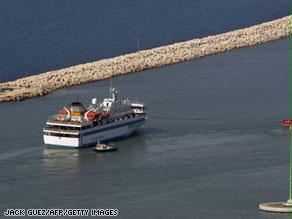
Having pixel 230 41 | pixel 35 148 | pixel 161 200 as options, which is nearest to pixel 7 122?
pixel 35 148

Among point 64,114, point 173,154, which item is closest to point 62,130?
point 64,114

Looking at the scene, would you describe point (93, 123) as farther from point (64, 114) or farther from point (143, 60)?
point (143, 60)

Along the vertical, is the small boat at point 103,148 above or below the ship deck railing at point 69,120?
below

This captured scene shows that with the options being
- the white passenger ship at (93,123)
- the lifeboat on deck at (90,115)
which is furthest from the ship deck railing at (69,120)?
the lifeboat on deck at (90,115)

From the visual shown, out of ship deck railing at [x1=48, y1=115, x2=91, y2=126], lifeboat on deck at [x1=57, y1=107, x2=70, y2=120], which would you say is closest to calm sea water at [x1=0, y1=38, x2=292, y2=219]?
ship deck railing at [x1=48, y1=115, x2=91, y2=126]

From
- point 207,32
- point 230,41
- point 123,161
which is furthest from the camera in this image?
point 207,32

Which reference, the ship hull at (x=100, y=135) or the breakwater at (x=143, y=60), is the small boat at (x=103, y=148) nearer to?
the ship hull at (x=100, y=135)

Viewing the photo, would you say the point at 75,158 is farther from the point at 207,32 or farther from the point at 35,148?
the point at 207,32
